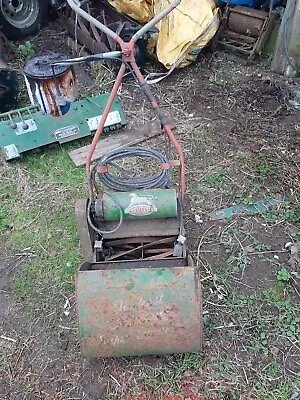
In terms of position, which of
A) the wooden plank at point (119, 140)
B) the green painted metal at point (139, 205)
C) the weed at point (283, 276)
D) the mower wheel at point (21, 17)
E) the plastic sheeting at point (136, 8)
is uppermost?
the green painted metal at point (139, 205)

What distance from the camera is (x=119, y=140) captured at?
4441 millimetres

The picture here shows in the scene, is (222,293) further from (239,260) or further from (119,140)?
(119,140)

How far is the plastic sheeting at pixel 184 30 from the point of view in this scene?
5.11 m

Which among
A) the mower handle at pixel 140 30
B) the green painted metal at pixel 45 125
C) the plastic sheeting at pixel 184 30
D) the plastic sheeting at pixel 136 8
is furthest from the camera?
the plastic sheeting at pixel 136 8

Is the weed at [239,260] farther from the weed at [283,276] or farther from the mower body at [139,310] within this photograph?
the mower body at [139,310]

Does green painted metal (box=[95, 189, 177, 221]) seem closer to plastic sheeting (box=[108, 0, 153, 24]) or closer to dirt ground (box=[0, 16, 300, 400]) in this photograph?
dirt ground (box=[0, 16, 300, 400])

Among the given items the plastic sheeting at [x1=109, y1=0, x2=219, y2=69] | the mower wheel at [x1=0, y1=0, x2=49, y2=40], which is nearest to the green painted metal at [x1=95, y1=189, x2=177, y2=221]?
the plastic sheeting at [x1=109, y1=0, x2=219, y2=69]

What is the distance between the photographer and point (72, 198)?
12.8ft

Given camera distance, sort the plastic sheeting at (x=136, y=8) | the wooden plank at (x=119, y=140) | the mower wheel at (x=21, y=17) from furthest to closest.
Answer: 1. the mower wheel at (x=21, y=17)
2. the plastic sheeting at (x=136, y=8)
3. the wooden plank at (x=119, y=140)

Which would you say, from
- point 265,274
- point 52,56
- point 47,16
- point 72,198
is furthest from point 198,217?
point 47,16

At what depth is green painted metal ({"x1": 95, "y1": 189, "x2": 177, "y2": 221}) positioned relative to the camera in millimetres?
2721

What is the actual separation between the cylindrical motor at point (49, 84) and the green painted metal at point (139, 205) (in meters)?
1.83

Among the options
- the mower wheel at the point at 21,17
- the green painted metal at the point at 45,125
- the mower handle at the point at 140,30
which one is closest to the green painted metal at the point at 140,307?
the mower handle at the point at 140,30

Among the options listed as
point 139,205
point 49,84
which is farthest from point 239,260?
point 49,84
